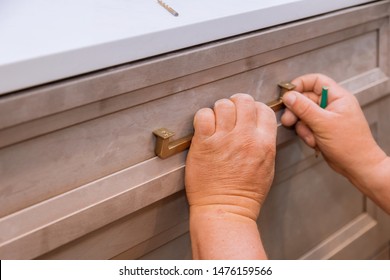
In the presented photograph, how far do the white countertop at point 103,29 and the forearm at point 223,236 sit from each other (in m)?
0.19

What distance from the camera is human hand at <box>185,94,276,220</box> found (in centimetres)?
52

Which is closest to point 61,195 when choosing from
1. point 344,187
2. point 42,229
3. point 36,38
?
point 42,229

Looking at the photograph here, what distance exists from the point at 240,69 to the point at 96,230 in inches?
9.5

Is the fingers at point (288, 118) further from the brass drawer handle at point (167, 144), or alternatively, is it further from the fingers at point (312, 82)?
the brass drawer handle at point (167, 144)

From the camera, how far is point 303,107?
0.59m

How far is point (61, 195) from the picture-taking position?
447 millimetres

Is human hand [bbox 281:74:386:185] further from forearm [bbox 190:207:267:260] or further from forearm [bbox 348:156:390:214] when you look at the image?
forearm [bbox 190:207:267:260]

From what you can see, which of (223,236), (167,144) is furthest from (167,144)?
(223,236)

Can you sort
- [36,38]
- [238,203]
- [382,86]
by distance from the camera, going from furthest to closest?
[382,86]
[238,203]
[36,38]

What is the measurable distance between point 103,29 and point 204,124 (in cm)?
15

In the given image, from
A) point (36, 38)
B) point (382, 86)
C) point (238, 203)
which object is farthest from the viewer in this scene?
point (382, 86)

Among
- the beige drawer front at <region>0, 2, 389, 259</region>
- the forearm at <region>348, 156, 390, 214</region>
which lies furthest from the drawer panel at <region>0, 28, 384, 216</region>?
the forearm at <region>348, 156, 390, 214</region>

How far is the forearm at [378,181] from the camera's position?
62 centimetres
